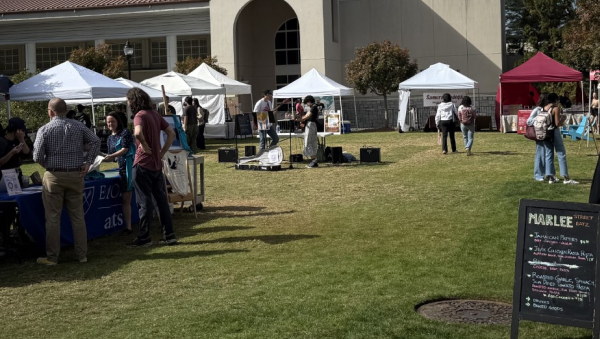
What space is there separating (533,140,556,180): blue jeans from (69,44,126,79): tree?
28.6m

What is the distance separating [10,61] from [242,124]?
1273 inches

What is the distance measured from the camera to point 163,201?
1010 centimetres

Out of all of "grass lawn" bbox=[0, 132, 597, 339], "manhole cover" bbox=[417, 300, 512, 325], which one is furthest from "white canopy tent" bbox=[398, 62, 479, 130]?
"manhole cover" bbox=[417, 300, 512, 325]

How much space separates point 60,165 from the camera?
905cm

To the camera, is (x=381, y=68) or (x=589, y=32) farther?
(x=381, y=68)

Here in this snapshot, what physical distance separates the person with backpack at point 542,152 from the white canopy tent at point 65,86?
354 inches

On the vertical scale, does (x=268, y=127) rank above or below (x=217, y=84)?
below

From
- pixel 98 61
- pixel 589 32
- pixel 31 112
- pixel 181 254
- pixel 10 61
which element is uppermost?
pixel 10 61

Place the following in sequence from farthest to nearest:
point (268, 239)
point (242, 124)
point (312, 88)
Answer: point (312, 88) → point (242, 124) → point (268, 239)

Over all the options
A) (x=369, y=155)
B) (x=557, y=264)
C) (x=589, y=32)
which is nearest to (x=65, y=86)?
(x=369, y=155)

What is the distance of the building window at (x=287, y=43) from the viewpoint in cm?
4750

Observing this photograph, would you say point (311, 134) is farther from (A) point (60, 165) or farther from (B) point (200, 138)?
(A) point (60, 165)

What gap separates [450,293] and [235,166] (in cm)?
1289

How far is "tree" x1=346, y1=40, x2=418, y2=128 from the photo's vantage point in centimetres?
3984
